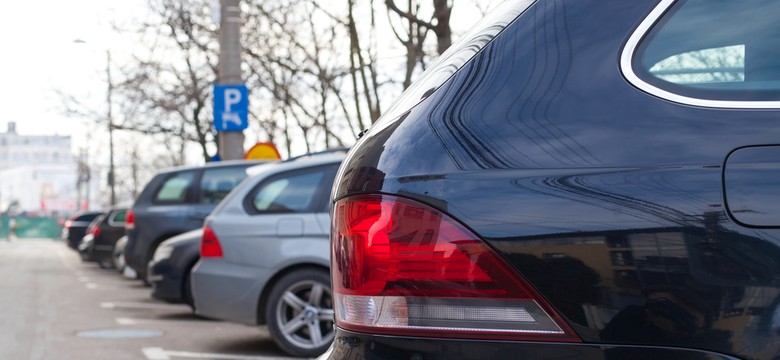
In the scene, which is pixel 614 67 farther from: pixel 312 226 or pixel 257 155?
pixel 257 155

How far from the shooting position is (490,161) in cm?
209

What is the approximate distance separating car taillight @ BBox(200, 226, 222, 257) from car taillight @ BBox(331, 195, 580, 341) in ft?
19.4

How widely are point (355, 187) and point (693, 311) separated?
2.43 feet

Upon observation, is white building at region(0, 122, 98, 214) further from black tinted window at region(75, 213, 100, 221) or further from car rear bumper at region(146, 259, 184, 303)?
car rear bumper at region(146, 259, 184, 303)

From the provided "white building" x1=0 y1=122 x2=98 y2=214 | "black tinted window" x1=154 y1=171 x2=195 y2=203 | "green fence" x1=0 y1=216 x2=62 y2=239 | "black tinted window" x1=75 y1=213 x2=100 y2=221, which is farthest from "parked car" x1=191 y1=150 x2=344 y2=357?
"white building" x1=0 y1=122 x2=98 y2=214

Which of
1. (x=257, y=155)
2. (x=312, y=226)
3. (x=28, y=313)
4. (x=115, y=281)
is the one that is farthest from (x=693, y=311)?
(x=115, y=281)

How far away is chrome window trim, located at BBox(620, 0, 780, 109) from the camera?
198cm

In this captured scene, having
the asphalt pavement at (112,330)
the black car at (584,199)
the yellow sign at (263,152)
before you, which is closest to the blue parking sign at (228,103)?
the yellow sign at (263,152)

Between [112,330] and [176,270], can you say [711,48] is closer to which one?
[176,270]

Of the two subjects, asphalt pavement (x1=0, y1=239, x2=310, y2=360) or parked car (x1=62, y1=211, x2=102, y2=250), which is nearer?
asphalt pavement (x1=0, y1=239, x2=310, y2=360)

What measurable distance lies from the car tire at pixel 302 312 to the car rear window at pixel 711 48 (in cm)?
556

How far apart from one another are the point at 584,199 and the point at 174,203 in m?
11.5

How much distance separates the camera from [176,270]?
10.0 meters

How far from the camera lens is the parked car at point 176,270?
10.0 m
